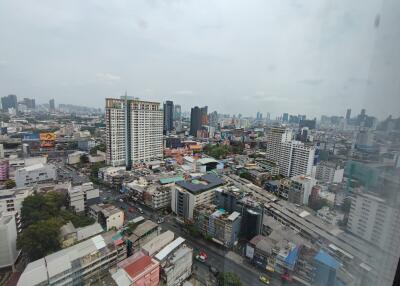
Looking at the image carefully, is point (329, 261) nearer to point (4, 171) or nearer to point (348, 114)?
point (348, 114)

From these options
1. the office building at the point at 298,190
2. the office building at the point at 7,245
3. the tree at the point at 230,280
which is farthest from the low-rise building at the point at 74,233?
the office building at the point at 298,190

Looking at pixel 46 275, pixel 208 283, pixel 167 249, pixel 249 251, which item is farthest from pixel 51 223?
pixel 249 251

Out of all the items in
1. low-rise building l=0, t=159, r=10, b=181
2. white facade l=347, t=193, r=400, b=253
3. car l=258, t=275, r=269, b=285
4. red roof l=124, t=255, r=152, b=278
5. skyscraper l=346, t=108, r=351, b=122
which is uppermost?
skyscraper l=346, t=108, r=351, b=122

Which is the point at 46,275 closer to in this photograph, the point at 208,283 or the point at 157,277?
the point at 157,277

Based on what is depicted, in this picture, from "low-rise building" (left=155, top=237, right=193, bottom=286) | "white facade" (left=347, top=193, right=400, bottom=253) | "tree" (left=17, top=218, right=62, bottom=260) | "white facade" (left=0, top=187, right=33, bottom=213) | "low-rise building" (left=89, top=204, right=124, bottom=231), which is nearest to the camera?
"white facade" (left=347, top=193, right=400, bottom=253)

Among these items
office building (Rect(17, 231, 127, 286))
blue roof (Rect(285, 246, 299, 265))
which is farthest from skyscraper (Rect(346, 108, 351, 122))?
office building (Rect(17, 231, 127, 286))

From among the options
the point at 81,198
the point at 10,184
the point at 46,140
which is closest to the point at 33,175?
the point at 10,184

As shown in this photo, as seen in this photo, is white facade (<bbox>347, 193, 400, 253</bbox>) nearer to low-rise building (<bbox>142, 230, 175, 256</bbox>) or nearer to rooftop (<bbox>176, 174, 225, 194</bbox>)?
low-rise building (<bbox>142, 230, 175, 256</bbox>)
